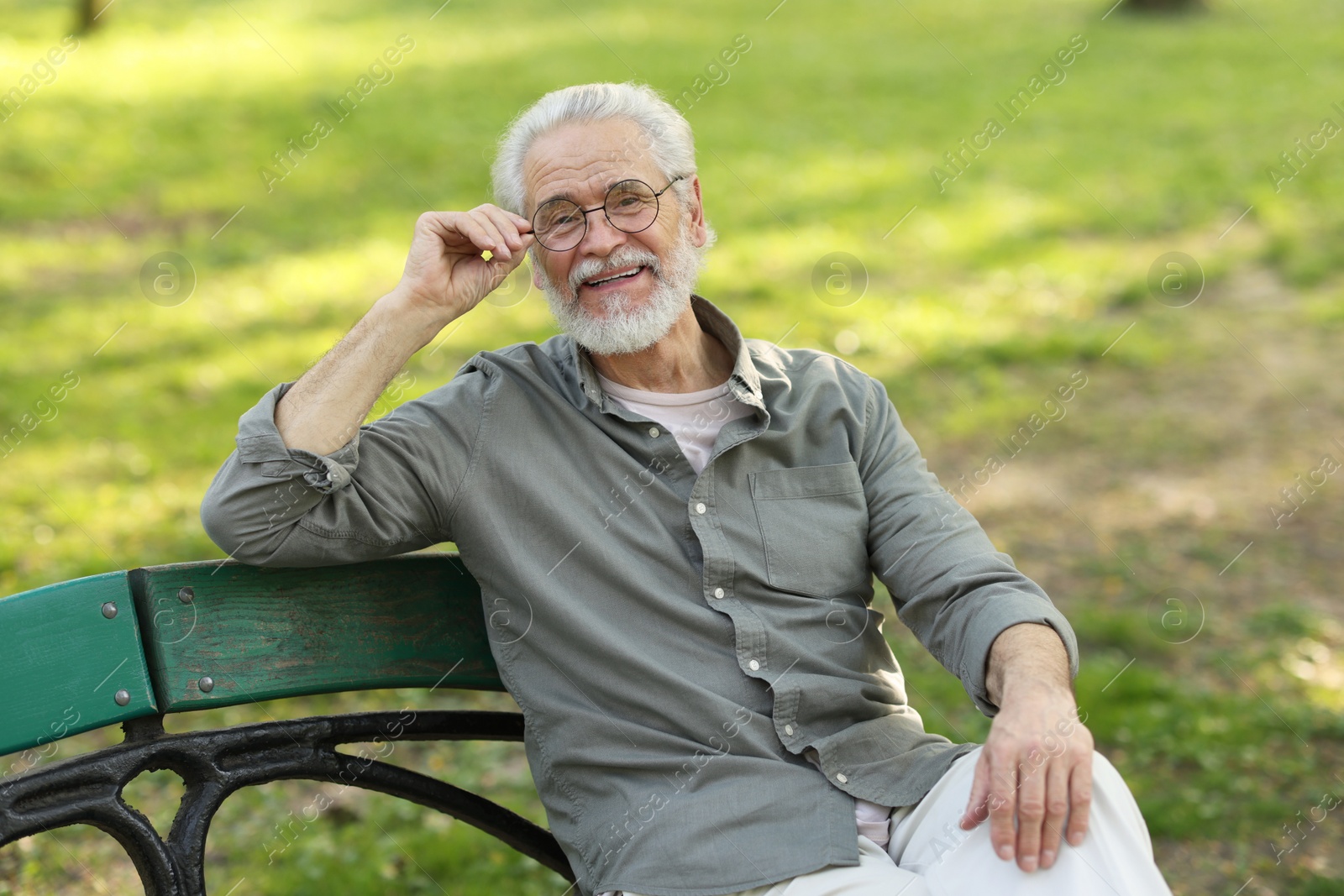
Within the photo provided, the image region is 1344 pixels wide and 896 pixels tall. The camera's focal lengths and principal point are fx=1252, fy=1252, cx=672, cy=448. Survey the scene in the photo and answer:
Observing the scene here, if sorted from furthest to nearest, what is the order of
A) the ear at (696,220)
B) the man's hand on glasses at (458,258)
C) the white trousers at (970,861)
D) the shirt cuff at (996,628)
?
the ear at (696,220), the man's hand on glasses at (458,258), the shirt cuff at (996,628), the white trousers at (970,861)

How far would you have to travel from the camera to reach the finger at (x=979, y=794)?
2.20 meters

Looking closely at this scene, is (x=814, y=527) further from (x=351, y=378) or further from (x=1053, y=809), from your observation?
(x=351, y=378)

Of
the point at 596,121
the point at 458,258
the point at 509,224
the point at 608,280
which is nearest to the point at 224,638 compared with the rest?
the point at 458,258

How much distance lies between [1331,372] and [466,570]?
621 cm

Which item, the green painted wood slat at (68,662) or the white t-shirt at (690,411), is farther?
the white t-shirt at (690,411)

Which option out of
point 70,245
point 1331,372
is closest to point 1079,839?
point 1331,372

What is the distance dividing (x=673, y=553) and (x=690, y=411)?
422 millimetres

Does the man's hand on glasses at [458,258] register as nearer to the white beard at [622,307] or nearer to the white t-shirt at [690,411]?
the white beard at [622,307]

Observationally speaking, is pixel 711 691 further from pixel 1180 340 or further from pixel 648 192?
pixel 1180 340

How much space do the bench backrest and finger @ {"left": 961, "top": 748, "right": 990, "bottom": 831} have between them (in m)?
1.04

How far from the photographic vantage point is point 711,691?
2.52 metres

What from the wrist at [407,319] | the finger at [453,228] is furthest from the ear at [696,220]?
the wrist at [407,319]

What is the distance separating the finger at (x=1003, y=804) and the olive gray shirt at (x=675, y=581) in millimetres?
274

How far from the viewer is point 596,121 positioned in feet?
9.30
